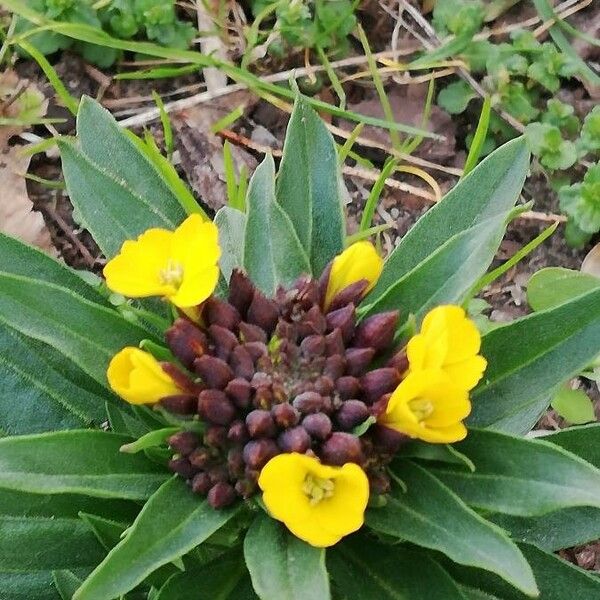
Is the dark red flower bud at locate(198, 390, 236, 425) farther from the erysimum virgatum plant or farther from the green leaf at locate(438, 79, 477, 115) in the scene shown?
the green leaf at locate(438, 79, 477, 115)

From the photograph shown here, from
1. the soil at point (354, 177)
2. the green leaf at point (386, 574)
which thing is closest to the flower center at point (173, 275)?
the green leaf at point (386, 574)

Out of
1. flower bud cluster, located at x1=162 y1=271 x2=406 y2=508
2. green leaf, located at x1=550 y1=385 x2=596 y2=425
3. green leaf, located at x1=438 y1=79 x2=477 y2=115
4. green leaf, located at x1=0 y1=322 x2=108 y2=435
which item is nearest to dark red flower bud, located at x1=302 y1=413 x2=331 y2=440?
flower bud cluster, located at x1=162 y1=271 x2=406 y2=508

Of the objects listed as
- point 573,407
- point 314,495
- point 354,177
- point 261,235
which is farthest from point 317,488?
point 354,177

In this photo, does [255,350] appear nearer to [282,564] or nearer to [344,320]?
[344,320]

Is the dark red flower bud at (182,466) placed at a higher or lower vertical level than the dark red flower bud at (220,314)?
lower

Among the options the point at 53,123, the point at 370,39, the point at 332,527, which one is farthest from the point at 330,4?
the point at 332,527

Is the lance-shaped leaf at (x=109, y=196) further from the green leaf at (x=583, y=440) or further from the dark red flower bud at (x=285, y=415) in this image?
the green leaf at (x=583, y=440)
